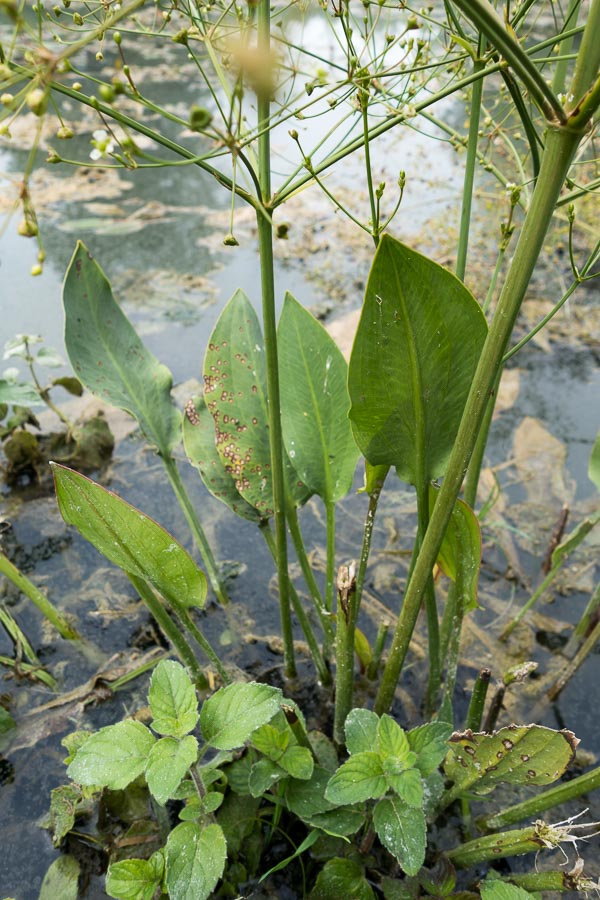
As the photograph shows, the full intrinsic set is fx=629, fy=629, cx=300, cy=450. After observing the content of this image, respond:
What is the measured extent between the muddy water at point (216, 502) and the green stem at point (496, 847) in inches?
9.2

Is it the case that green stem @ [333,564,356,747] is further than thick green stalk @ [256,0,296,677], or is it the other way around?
green stem @ [333,564,356,747]

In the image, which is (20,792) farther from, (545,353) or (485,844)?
(545,353)

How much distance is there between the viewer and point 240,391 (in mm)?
918

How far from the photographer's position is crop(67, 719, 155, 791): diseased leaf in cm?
62

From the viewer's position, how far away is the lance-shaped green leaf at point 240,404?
91cm

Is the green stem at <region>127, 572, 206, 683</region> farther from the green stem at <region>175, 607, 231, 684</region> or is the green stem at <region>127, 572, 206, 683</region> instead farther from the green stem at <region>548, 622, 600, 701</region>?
the green stem at <region>548, 622, 600, 701</region>

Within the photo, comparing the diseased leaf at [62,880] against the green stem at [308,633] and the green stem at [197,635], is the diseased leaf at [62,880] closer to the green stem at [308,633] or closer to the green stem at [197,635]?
the green stem at [197,635]

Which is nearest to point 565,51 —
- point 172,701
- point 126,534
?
point 126,534

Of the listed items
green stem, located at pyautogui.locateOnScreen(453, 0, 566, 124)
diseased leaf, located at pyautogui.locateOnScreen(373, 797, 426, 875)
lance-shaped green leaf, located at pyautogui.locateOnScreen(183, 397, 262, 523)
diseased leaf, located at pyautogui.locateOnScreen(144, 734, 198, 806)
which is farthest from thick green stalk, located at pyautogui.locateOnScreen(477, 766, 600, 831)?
green stem, located at pyautogui.locateOnScreen(453, 0, 566, 124)

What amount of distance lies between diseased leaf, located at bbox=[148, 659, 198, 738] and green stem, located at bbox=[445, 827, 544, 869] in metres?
0.38

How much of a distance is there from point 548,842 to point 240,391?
2.14 feet

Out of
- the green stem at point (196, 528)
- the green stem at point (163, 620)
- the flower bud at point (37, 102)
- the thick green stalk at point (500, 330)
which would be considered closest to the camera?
the flower bud at point (37, 102)

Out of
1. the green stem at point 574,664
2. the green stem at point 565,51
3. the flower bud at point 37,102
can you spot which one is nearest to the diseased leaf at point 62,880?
the green stem at point 574,664

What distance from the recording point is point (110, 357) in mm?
1010
